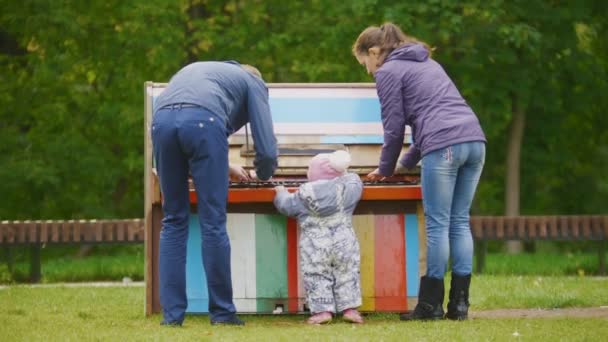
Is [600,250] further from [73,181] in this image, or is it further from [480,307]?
[73,181]

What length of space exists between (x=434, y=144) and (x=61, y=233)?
634 cm

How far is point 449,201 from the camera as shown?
6715mm

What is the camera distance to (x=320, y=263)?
6785mm

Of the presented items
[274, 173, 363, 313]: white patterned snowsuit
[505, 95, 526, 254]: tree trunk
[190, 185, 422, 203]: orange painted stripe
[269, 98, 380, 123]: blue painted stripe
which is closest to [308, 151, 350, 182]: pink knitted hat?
[274, 173, 363, 313]: white patterned snowsuit

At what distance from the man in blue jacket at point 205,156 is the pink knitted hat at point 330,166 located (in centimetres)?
40

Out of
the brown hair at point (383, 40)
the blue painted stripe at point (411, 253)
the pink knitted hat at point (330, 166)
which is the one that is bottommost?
the blue painted stripe at point (411, 253)

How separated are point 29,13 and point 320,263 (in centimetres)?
1012

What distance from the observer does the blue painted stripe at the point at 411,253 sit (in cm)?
714

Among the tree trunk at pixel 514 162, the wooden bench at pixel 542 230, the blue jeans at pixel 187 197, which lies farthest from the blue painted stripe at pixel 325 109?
the tree trunk at pixel 514 162

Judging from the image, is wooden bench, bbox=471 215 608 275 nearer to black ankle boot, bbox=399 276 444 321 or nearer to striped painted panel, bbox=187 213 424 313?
striped painted panel, bbox=187 213 424 313

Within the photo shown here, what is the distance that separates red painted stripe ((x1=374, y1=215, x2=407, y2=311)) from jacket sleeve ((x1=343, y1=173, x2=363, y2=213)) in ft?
1.15

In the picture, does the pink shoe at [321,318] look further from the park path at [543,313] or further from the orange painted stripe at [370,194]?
the park path at [543,313]

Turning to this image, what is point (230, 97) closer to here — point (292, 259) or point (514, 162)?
point (292, 259)

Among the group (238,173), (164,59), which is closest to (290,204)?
(238,173)
